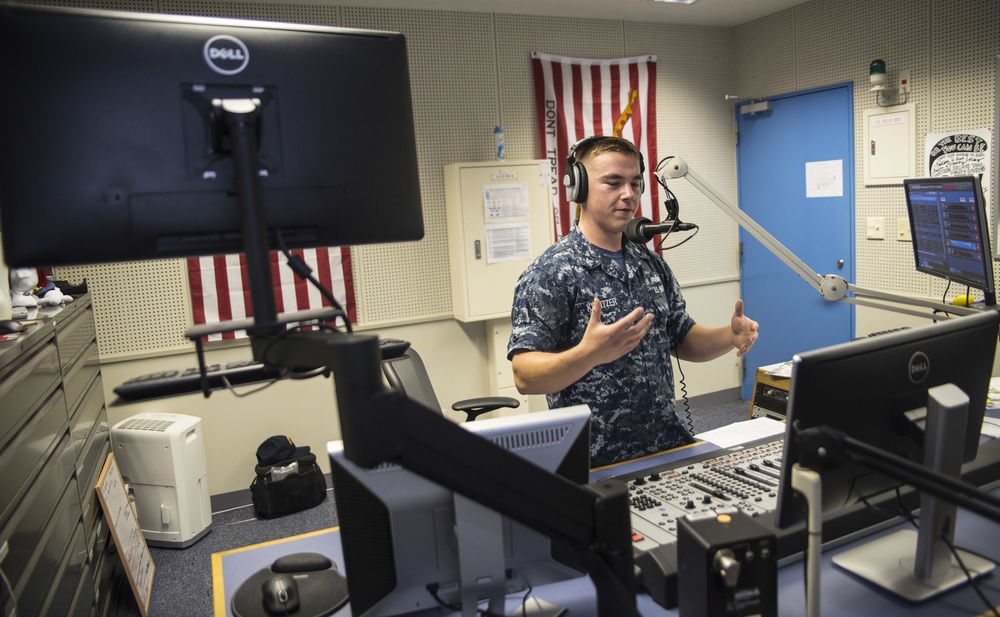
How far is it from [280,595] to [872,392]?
1.19m

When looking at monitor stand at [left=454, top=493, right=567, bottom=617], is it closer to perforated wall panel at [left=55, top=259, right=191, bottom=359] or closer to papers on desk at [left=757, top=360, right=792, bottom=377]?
papers on desk at [left=757, top=360, right=792, bottom=377]

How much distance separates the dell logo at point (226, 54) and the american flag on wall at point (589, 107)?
3.65 m

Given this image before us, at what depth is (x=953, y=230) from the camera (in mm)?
2607

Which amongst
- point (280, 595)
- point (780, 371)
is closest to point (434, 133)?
point (780, 371)

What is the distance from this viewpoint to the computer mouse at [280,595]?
4.60 feet

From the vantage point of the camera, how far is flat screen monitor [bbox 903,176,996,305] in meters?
2.44

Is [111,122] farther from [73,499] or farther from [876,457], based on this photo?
[73,499]

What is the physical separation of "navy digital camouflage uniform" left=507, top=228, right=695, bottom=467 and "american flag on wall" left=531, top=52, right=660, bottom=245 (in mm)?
2460

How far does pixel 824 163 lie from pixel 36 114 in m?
4.59

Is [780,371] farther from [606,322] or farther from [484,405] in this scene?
[606,322]

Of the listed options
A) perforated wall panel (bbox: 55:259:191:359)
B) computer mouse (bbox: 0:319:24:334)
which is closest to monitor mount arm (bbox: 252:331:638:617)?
computer mouse (bbox: 0:319:24:334)

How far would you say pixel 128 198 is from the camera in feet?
3.05

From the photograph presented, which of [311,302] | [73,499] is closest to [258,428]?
[311,302]

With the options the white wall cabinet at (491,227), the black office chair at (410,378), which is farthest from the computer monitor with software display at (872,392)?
the white wall cabinet at (491,227)
